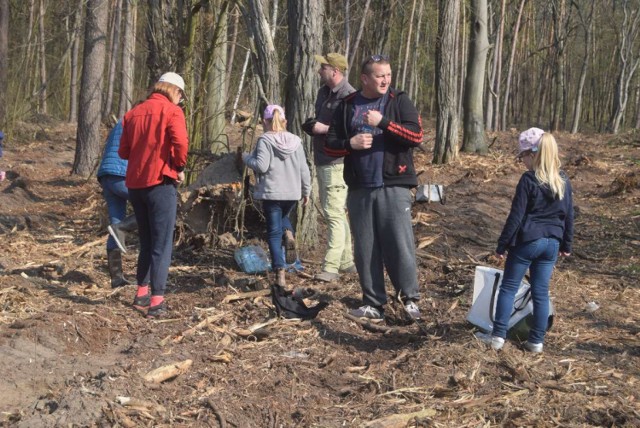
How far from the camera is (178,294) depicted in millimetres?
7113

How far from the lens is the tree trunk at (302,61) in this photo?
8008 mm

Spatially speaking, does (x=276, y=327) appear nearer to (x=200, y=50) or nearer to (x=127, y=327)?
(x=127, y=327)

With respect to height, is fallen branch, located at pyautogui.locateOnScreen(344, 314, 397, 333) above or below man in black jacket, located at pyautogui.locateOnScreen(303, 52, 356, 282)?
below

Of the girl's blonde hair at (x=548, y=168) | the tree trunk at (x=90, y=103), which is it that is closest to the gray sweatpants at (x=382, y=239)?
the girl's blonde hair at (x=548, y=168)

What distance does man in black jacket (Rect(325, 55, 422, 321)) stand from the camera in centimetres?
587

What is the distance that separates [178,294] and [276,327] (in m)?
1.41

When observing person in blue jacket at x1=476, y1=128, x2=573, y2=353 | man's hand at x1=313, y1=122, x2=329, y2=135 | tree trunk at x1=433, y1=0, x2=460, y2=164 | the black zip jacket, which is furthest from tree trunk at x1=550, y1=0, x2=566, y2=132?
person in blue jacket at x1=476, y1=128, x2=573, y2=353

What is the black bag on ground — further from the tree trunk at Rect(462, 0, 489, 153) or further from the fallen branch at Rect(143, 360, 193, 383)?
the tree trunk at Rect(462, 0, 489, 153)

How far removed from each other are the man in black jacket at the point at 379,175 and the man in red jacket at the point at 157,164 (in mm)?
1218

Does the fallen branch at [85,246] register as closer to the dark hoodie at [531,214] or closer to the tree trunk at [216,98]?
the tree trunk at [216,98]

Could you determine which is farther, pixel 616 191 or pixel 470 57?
pixel 470 57

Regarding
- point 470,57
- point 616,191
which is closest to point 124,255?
point 616,191

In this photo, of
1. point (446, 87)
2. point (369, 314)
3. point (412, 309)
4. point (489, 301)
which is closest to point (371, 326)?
point (369, 314)

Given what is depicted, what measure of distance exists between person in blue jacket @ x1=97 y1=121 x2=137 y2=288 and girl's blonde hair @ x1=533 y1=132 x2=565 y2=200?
12.2ft
